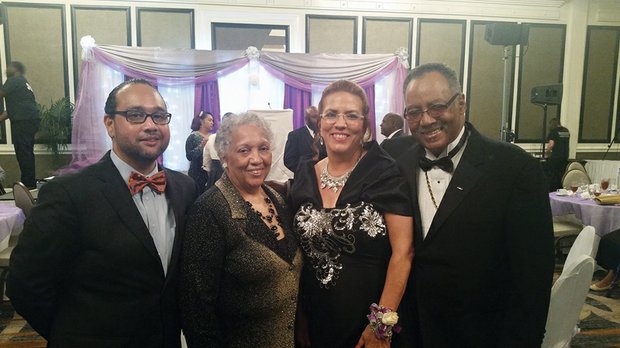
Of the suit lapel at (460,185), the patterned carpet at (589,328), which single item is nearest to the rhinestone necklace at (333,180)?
the suit lapel at (460,185)

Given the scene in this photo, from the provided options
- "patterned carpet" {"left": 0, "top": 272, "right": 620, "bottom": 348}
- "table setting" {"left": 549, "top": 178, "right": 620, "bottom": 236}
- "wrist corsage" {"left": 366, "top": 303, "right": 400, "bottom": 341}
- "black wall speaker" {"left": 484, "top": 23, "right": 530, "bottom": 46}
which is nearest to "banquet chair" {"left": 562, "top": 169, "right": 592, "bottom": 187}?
"table setting" {"left": 549, "top": 178, "right": 620, "bottom": 236}

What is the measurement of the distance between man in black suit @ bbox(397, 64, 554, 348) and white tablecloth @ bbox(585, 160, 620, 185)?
24.0 ft

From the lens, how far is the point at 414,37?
25.8 ft

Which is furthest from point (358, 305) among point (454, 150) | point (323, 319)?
point (454, 150)

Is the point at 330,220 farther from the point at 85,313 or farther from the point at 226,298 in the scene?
the point at 85,313

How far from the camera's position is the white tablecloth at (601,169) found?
7.30 meters

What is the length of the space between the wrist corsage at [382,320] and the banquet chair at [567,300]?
2.24 feet

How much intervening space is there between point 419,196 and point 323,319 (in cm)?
59

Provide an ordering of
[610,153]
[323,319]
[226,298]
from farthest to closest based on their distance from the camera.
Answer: [610,153] < [323,319] < [226,298]

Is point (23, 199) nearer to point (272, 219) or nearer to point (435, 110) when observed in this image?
point (272, 219)

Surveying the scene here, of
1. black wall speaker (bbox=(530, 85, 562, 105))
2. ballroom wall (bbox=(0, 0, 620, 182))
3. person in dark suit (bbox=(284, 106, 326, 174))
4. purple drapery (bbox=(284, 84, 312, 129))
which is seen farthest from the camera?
purple drapery (bbox=(284, 84, 312, 129))

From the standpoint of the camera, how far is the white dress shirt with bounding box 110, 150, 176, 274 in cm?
144

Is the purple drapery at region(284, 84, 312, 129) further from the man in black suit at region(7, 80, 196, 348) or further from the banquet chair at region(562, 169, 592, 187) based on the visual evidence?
the man in black suit at region(7, 80, 196, 348)

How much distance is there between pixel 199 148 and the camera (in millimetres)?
5223
